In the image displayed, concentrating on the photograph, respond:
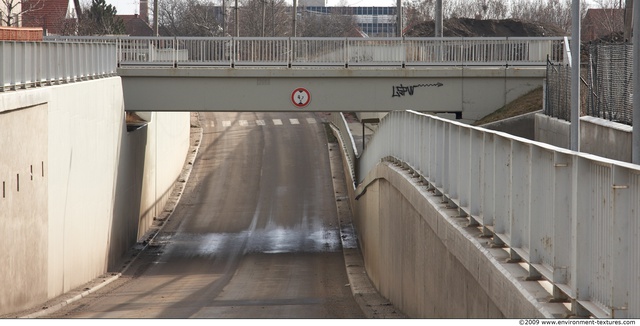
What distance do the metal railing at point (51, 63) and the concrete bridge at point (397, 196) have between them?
0.22 feet

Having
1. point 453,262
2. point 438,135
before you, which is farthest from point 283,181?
point 453,262

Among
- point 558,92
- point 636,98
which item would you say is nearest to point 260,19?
point 558,92

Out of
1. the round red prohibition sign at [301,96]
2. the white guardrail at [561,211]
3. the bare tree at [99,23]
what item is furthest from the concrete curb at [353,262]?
the bare tree at [99,23]

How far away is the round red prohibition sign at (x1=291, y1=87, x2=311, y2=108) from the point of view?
116 feet

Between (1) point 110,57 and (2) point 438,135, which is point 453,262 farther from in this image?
(1) point 110,57

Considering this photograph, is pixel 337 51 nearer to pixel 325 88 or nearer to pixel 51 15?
pixel 325 88

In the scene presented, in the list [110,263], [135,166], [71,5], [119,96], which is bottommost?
[110,263]

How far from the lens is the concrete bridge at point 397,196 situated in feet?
25.5

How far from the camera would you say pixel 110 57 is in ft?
111

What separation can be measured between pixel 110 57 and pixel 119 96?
1316 millimetres

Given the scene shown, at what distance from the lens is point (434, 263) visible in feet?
46.1

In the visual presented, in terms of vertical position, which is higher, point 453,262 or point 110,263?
point 453,262

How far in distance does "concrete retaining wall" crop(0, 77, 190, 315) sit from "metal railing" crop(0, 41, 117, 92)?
503mm

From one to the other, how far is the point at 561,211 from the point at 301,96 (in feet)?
89.2
